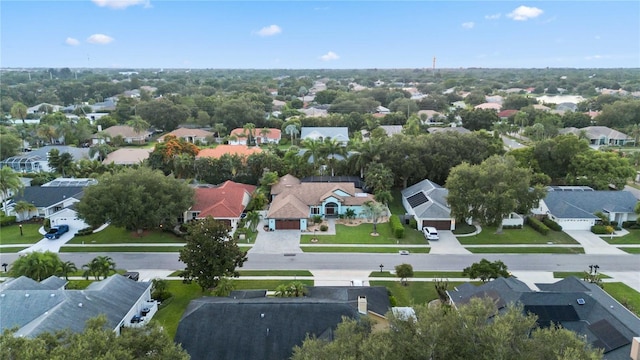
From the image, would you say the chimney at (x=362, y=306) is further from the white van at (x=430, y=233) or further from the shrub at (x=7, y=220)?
the shrub at (x=7, y=220)

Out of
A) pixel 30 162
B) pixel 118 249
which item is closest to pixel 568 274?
pixel 118 249

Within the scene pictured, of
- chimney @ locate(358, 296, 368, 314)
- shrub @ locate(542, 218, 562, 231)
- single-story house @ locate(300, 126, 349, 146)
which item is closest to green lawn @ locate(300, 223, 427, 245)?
shrub @ locate(542, 218, 562, 231)

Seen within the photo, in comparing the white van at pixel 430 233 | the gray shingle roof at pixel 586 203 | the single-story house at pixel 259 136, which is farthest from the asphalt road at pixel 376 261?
the single-story house at pixel 259 136

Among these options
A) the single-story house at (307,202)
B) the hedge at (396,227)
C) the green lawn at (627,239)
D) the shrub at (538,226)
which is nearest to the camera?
the green lawn at (627,239)

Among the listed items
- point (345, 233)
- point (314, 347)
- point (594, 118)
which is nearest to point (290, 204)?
point (345, 233)

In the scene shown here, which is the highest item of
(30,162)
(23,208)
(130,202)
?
(130,202)

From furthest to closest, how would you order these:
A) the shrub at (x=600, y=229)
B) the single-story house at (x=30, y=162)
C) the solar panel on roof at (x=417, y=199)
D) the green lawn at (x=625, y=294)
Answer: the single-story house at (x=30, y=162) → the solar panel on roof at (x=417, y=199) → the shrub at (x=600, y=229) → the green lawn at (x=625, y=294)

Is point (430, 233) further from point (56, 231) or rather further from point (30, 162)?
point (30, 162)
